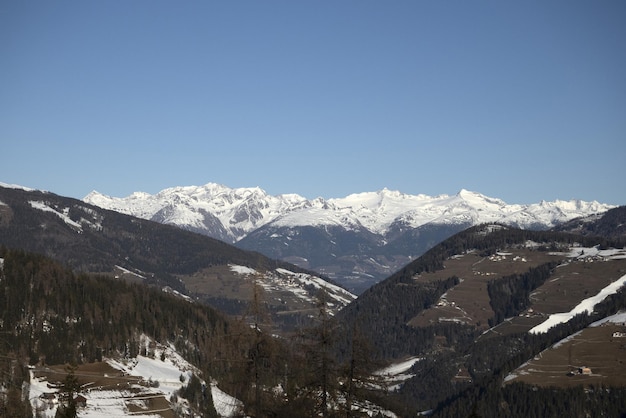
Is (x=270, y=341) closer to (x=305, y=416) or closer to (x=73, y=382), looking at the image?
(x=305, y=416)

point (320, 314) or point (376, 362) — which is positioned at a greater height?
point (320, 314)

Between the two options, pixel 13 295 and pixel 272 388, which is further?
pixel 13 295

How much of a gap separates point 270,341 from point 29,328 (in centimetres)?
14517

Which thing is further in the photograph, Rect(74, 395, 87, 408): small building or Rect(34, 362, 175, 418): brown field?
Rect(34, 362, 175, 418): brown field

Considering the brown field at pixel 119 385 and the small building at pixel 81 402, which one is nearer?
the small building at pixel 81 402

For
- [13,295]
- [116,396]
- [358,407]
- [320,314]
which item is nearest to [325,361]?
[320,314]

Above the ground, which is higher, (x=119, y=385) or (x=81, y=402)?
(x=119, y=385)

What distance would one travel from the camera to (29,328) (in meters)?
174

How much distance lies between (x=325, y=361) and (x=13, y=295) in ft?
515

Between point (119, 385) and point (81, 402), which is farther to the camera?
point (119, 385)

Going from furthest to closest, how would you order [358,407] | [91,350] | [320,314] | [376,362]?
1. [91,350]
2. [358,407]
3. [376,362]
4. [320,314]

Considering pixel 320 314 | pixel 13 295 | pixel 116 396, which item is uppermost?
pixel 13 295

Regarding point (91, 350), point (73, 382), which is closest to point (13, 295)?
point (91, 350)

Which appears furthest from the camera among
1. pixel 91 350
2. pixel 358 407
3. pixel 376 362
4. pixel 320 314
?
pixel 91 350
